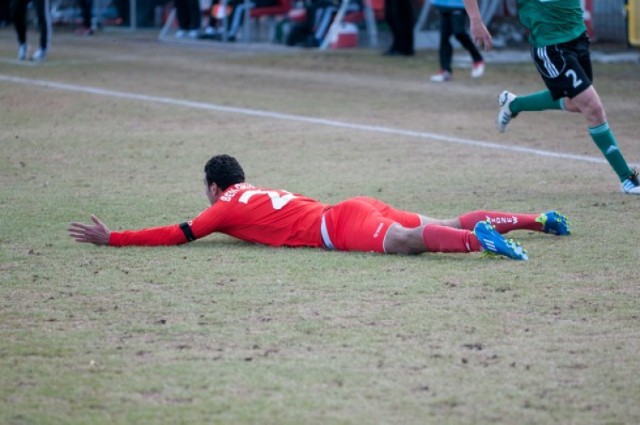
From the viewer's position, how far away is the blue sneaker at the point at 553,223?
7.39m

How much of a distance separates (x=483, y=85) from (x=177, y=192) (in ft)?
29.7

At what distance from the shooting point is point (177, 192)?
9.50 metres

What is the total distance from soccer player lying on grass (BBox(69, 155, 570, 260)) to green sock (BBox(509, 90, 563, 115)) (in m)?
2.36

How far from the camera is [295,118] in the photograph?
1435 centimetres

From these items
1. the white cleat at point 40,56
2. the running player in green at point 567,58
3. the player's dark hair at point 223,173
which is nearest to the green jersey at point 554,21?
the running player in green at point 567,58

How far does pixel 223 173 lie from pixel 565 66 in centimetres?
308

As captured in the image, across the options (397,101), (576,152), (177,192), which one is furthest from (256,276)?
(397,101)

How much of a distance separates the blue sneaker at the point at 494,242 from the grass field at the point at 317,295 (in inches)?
3.0

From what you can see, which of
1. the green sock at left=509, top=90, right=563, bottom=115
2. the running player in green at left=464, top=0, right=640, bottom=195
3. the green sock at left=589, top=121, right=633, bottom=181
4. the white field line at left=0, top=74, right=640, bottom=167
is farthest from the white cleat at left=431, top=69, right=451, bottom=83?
the green sock at left=589, top=121, right=633, bottom=181

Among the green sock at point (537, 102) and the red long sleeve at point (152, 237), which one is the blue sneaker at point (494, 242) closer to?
the red long sleeve at point (152, 237)

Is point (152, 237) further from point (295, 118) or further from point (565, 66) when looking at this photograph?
point (295, 118)

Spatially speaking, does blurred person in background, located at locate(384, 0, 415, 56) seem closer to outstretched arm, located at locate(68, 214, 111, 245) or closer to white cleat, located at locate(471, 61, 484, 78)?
white cleat, located at locate(471, 61, 484, 78)

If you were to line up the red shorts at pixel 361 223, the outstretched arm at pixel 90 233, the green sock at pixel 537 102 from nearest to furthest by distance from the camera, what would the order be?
the red shorts at pixel 361 223 < the outstretched arm at pixel 90 233 < the green sock at pixel 537 102

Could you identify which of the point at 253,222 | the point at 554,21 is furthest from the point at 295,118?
the point at 253,222
